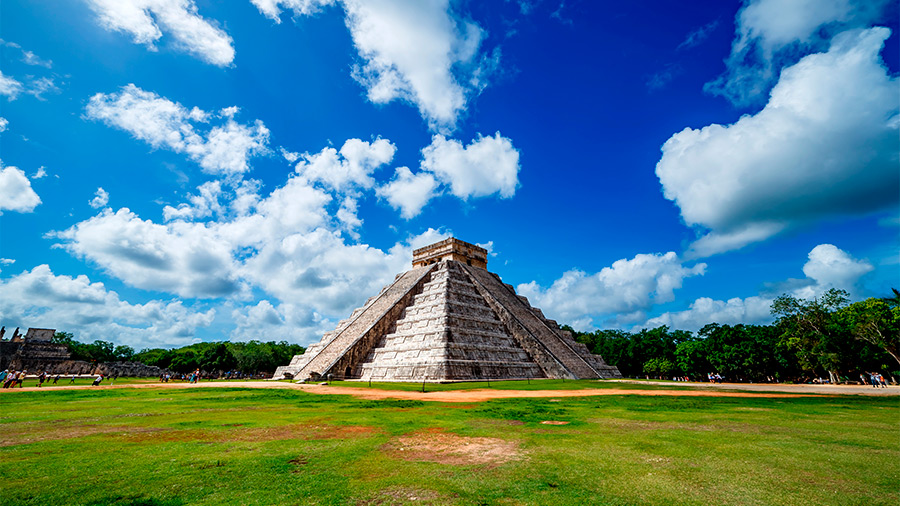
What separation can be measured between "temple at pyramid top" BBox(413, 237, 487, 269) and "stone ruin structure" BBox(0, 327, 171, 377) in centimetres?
3627

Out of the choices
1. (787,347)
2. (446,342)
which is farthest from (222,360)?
(787,347)

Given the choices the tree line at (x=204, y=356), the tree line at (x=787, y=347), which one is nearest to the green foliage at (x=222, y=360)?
the tree line at (x=204, y=356)

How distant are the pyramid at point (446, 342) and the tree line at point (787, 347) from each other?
1872cm

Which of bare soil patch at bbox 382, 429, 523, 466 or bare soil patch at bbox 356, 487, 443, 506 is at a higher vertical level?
bare soil patch at bbox 356, 487, 443, 506

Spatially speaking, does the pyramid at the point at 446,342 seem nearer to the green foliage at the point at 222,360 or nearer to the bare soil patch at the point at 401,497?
the bare soil patch at the point at 401,497

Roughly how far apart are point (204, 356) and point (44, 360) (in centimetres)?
1655

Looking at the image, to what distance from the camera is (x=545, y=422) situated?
8.69 meters

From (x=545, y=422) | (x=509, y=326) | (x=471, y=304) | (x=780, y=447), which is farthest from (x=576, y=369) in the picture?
(x=780, y=447)

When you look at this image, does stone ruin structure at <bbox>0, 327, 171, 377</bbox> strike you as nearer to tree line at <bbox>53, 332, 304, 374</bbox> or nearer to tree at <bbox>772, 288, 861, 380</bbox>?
tree line at <bbox>53, 332, 304, 374</bbox>

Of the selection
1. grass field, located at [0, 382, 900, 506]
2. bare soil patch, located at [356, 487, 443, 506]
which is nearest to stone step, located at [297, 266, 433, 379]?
grass field, located at [0, 382, 900, 506]

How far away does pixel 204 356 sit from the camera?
56906mm

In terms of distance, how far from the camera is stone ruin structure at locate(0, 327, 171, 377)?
45.9 meters

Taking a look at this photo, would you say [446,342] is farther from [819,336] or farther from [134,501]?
[819,336]

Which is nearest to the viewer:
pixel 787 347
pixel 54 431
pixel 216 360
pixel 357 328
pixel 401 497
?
pixel 401 497
